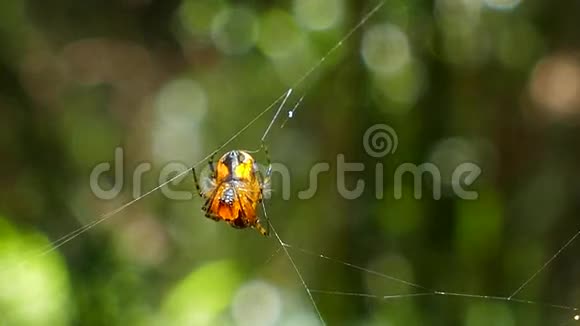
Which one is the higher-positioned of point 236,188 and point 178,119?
point 178,119

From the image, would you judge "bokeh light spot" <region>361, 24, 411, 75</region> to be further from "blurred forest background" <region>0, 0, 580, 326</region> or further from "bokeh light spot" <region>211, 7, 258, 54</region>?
"bokeh light spot" <region>211, 7, 258, 54</region>

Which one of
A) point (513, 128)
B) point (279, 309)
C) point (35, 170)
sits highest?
point (35, 170)

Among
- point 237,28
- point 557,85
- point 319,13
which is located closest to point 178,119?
point 237,28

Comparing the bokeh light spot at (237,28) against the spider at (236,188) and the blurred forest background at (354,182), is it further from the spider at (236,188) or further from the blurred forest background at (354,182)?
the spider at (236,188)

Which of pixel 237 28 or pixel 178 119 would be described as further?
pixel 178 119

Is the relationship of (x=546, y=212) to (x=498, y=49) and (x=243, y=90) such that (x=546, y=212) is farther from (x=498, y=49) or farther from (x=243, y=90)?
(x=243, y=90)

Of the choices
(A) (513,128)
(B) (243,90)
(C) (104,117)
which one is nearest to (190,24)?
(B) (243,90)

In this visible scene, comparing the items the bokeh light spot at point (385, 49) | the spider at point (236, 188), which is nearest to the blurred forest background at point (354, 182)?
the bokeh light spot at point (385, 49)

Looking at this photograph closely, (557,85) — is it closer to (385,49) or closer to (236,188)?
(385,49)
